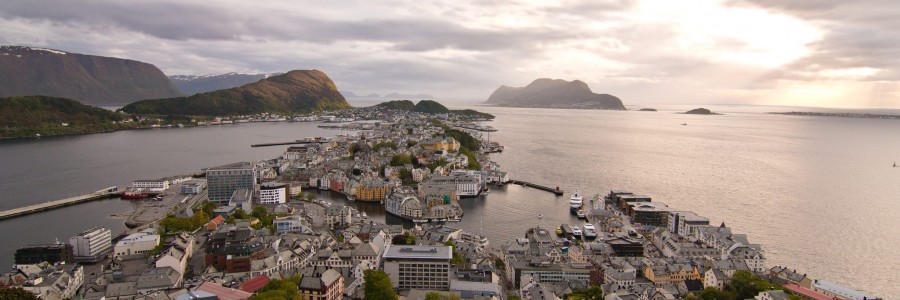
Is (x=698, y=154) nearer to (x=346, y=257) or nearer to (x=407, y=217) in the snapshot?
(x=407, y=217)

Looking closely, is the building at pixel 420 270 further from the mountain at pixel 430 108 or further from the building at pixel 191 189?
the mountain at pixel 430 108

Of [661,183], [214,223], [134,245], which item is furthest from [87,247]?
[661,183]

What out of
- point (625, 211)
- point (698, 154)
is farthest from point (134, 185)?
point (698, 154)

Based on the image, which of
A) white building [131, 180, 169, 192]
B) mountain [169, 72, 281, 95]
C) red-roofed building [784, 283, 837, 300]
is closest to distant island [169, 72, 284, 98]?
mountain [169, 72, 281, 95]

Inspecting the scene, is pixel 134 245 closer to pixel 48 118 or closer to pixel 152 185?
pixel 152 185

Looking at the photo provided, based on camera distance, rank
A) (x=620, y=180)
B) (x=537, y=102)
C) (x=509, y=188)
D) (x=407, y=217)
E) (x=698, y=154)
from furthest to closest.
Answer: (x=537, y=102), (x=698, y=154), (x=620, y=180), (x=509, y=188), (x=407, y=217)

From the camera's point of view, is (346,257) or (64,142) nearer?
(346,257)

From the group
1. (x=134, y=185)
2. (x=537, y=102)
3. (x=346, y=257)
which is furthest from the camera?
(x=537, y=102)
